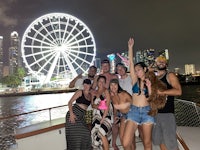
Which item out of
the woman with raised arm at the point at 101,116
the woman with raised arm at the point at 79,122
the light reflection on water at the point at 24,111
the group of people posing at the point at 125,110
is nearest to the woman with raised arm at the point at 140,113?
the group of people posing at the point at 125,110

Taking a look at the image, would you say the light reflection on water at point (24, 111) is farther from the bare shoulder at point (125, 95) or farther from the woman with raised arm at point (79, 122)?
the bare shoulder at point (125, 95)

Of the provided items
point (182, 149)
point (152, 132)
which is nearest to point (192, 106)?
point (182, 149)

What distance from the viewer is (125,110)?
4.25 meters

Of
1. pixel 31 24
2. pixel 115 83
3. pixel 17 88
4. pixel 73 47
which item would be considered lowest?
pixel 17 88

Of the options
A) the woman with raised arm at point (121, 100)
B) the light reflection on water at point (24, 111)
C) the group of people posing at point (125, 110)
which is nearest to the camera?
the group of people posing at point (125, 110)

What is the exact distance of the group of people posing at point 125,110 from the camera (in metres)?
3.75

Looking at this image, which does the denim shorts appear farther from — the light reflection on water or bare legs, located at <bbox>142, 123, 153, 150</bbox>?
the light reflection on water

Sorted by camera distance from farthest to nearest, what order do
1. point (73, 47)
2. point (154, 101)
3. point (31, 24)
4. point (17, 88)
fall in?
point (17, 88) < point (73, 47) < point (31, 24) < point (154, 101)

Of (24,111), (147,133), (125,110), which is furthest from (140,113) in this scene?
(24,111)

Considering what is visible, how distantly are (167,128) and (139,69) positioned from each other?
89 centimetres

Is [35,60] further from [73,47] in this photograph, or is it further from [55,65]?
[73,47]

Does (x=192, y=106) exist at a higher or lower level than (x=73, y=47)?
lower

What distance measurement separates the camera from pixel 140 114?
12.6ft

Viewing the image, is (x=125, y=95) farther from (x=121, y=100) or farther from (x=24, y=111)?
(x=24, y=111)
